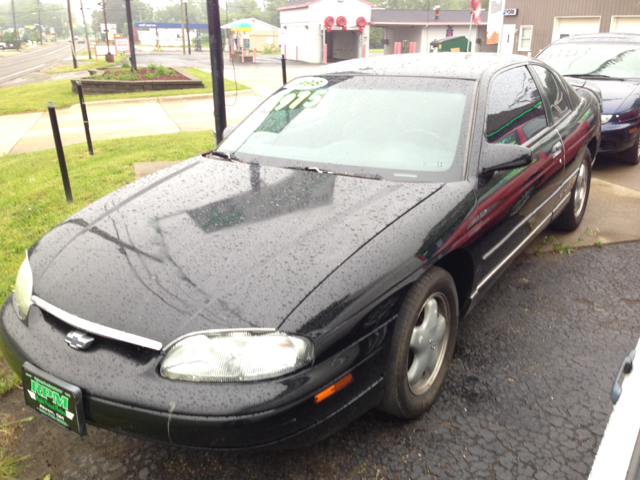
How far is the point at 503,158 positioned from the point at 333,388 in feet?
4.87

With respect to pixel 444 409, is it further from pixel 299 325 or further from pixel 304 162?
pixel 304 162

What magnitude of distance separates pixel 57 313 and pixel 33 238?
301 cm

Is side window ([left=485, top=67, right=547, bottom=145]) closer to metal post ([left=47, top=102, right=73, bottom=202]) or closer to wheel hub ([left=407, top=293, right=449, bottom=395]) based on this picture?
wheel hub ([left=407, top=293, right=449, bottom=395])

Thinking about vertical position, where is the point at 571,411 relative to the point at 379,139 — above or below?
below

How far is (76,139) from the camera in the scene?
9828 millimetres

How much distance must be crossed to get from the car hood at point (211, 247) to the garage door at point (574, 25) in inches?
1035

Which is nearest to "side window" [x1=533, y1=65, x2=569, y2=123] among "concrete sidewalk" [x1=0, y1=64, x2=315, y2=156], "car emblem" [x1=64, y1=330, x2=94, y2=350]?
"car emblem" [x1=64, y1=330, x2=94, y2=350]

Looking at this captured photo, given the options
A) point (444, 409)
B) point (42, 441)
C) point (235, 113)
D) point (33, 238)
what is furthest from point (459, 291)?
point (235, 113)

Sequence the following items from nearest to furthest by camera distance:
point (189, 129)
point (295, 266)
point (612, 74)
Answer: point (295, 266) < point (612, 74) < point (189, 129)

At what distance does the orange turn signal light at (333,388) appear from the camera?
1806 mm

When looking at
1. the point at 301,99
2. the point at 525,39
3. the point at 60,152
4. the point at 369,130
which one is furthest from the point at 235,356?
the point at 525,39

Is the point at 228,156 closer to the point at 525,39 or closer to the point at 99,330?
the point at 99,330

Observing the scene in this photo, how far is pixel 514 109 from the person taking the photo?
3.23 metres

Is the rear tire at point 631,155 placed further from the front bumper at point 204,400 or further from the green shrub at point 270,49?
the green shrub at point 270,49
